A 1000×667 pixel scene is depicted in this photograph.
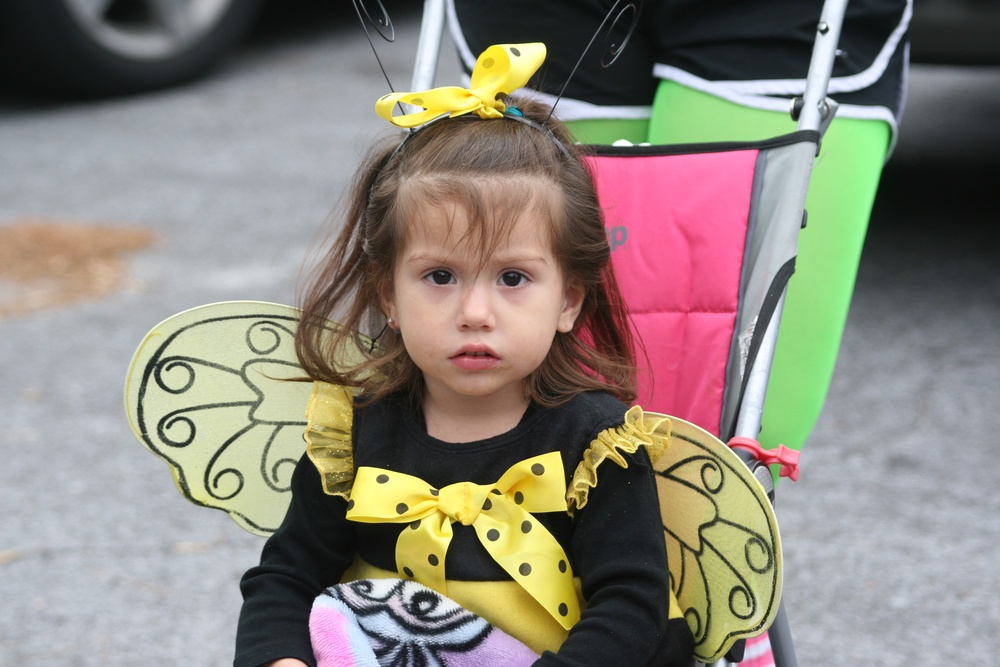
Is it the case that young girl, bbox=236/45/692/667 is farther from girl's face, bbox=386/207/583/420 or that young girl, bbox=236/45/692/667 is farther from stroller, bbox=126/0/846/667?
stroller, bbox=126/0/846/667

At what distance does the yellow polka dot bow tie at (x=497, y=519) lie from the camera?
1.51 meters

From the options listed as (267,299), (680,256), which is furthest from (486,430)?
(267,299)

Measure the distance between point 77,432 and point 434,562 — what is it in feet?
7.01

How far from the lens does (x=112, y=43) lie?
5988mm

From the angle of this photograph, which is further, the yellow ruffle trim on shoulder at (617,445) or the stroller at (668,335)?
the stroller at (668,335)

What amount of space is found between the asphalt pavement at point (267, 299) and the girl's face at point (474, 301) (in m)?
0.35

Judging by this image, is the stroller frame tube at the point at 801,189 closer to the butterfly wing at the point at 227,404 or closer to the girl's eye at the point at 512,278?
the girl's eye at the point at 512,278

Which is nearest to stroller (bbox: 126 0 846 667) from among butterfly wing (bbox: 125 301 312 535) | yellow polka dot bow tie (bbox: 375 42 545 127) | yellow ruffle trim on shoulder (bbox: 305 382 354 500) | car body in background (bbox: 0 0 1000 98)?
Result: butterfly wing (bbox: 125 301 312 535)

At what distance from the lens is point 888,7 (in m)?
2.03

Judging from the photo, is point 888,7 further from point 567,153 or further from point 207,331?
point 207,331

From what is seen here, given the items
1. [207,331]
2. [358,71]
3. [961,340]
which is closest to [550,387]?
[207,331]

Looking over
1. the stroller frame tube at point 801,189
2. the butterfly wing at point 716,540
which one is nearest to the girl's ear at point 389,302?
the butterfly wing at point 716,540

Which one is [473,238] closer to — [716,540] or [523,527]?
[523,527]

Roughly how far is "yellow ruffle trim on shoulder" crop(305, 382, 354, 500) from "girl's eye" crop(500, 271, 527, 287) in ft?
1.00
